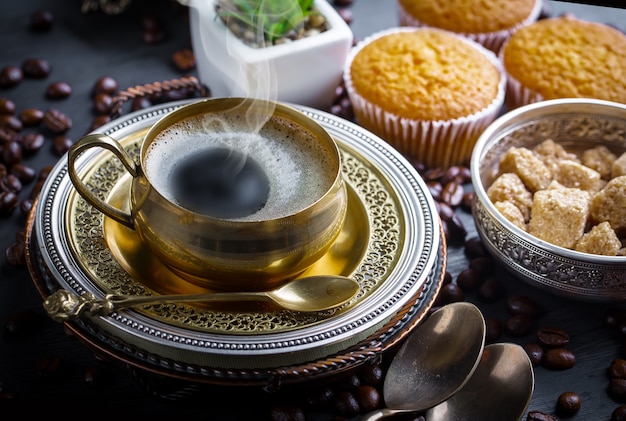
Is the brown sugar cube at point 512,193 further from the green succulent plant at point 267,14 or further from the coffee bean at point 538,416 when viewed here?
the green succulent plant at point 267,14

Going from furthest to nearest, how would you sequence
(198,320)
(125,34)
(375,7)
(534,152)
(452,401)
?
1. (375,7)
2. (125,34)
3. (534,152)
4. (452,401)
5. (198,320)

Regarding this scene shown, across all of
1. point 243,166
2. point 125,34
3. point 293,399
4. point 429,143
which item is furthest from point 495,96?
point 125,34

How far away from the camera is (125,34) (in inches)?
85.4

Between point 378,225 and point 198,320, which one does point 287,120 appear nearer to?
point 378,225

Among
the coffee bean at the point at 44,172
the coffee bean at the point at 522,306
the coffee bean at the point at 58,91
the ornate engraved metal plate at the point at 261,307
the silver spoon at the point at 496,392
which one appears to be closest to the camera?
the ornate engraved metal plate at the point at 261,307

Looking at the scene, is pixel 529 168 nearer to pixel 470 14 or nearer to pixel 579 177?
pixel 579 177

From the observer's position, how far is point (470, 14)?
6.64ft

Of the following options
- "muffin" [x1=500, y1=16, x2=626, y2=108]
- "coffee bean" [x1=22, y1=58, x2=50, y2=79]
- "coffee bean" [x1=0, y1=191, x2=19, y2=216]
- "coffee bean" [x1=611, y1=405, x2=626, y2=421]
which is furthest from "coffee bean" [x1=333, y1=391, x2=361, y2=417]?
"coffee bean" [x1=22, y1=58, x2=50, y2=79]

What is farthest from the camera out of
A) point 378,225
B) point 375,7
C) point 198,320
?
point 375,7

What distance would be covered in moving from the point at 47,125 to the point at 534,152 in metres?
1.20

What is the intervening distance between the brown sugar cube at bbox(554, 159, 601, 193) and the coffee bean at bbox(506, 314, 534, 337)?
1.09 ft

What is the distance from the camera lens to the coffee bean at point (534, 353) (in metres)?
1.40

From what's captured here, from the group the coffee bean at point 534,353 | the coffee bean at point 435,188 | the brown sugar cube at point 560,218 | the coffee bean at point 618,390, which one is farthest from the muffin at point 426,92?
the coffee bean at point 618,390

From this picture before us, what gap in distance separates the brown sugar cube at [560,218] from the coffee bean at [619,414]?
322 millimetres
